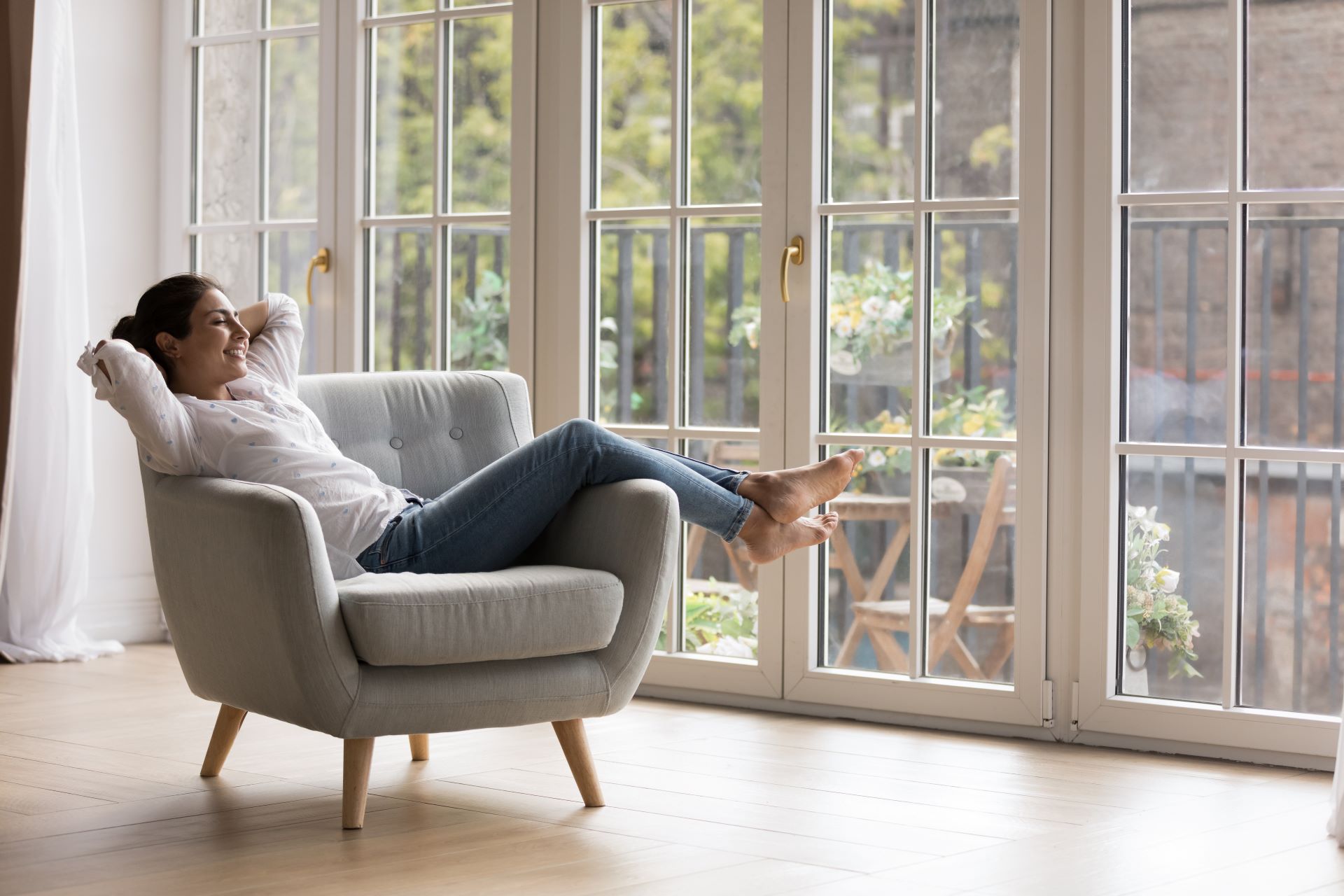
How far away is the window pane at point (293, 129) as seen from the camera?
473 centimetres

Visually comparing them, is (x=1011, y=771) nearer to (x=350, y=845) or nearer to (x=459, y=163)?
(x=350, y=845)

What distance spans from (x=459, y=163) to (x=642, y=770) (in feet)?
6.23

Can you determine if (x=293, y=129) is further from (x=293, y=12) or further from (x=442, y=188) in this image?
(x=442, y=188)

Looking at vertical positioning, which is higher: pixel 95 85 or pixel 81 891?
pixel 95 85

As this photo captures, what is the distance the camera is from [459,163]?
4316 mm

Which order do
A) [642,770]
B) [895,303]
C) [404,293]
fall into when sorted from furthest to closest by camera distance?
[404,293]
[895,303]
[642,770]

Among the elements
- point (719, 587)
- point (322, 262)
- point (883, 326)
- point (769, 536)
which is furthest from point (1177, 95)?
point (322, 262)

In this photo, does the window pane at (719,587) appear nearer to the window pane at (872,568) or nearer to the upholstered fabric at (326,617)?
the window pane at (872,568)

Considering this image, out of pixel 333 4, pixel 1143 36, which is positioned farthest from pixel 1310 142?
pixel 333 4

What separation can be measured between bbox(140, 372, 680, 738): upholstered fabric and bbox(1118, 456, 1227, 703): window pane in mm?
1188

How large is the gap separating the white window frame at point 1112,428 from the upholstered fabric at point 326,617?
3.65ft

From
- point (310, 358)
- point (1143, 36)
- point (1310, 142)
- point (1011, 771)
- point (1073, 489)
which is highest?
point (1143, 36)

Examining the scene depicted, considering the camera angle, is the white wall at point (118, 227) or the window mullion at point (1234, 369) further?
the white wall at point (118, 227)

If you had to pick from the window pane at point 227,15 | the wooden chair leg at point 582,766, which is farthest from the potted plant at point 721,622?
the window pane at point 227,15
